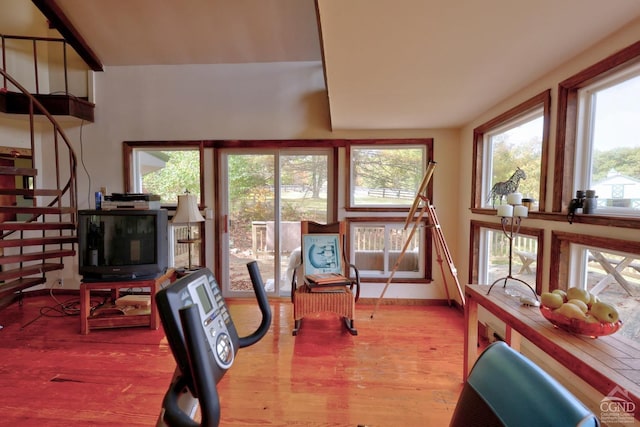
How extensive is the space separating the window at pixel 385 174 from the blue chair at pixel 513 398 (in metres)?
2.69

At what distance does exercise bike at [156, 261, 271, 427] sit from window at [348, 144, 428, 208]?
2640 millimetres

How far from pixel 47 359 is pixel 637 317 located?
4.08 meters

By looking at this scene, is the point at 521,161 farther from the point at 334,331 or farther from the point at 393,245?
the point at 334,331

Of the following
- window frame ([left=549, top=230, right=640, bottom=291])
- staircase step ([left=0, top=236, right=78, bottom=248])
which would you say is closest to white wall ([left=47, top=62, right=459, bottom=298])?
staircase step ([left=0, top=236, right=78, bottom=248])

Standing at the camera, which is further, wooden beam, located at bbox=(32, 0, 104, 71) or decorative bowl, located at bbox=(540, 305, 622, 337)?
wooden beam, located at bbox=(32, 0, 104, 71)

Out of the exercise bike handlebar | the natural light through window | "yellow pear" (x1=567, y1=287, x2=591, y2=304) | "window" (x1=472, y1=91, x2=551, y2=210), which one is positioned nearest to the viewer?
the exercise bike handlebar

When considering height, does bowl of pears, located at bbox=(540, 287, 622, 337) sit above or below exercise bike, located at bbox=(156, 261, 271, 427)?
below

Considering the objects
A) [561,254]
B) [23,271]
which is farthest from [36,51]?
[561,254]

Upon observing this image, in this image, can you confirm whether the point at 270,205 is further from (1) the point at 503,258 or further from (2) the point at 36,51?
(2) the point at 36,51

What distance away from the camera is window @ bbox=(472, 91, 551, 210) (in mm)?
2008

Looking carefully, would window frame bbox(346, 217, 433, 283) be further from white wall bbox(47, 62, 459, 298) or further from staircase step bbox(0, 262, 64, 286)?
staircase step bbox(0, 262, 64, 286)

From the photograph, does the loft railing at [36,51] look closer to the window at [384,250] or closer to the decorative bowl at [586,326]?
the window at [384,250]

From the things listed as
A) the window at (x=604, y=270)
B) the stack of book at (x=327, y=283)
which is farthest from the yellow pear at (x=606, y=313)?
the stack of book at (x=327, y=283)

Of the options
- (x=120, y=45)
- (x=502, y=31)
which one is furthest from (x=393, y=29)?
(x=120, y=45)
